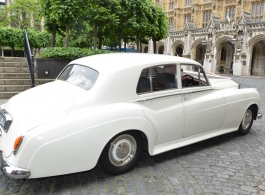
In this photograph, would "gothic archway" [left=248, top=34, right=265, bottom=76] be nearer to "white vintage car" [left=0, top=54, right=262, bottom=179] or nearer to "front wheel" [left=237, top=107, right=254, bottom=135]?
"front wheel" [left=237, top=107, right=254, bottom=135]

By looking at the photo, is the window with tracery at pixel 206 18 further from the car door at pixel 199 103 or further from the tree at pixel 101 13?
the car door at pixel 199 103

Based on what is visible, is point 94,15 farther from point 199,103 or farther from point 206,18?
point 206,18

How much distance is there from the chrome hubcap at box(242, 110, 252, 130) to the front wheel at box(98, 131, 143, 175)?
9.84 ft

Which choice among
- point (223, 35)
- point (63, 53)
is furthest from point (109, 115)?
point (223, 35)

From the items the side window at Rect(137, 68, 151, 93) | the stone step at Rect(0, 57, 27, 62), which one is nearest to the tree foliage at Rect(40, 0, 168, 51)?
the stone step at Rect(0, 57, 27, 62)

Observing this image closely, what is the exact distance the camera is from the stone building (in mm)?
31641

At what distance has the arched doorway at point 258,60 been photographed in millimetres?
33625

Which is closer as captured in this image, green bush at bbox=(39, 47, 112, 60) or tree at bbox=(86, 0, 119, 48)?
green bush at bbox=(39, 47, 112, 60)

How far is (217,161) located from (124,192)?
186 centimetres

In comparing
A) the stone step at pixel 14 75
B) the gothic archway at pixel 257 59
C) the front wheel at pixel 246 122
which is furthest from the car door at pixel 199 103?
the gothic archway at pixel 257 59

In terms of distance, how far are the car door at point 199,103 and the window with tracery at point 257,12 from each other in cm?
3777

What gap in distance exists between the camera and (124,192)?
3.17 metres

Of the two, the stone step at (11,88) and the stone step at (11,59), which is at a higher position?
the stone step at (11,59)

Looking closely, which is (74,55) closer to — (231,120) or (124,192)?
(231,120)
